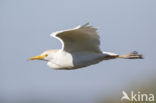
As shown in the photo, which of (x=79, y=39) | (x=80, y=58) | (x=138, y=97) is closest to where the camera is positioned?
(x=79, y=39)

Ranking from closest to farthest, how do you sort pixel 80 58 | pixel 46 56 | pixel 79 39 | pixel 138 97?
pixel 79 39
pixel 80 58
pixel 46 56
pixel 138 97

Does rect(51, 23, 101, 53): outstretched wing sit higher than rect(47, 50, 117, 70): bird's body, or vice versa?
rect(51, 23, 101, 53): outstretched wing

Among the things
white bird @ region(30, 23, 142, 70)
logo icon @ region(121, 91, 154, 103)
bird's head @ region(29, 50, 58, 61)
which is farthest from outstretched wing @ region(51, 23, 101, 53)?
logo icon @ region(121, 91, 154, 103)

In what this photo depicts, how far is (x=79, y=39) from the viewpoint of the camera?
12062 millimetres

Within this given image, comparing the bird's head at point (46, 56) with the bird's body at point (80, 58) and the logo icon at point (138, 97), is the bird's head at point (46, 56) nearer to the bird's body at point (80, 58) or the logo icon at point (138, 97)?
the bird's body at point (80, 58)

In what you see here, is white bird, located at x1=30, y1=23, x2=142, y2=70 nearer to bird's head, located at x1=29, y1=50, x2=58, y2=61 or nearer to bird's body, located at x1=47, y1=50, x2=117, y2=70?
bird's body, located at x1=47, y1=50, x2=117, y2=70

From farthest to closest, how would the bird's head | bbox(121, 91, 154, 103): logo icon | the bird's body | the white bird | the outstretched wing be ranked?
bbox(121, 91, 154, 103): logo icon → the bird's head → the bird's body → the white bird → the outstretched wing

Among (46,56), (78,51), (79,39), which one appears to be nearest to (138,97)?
(46,56)

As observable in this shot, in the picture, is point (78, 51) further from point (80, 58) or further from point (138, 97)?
point (138, 97)

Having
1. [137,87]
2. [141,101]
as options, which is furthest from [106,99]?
[141,101]

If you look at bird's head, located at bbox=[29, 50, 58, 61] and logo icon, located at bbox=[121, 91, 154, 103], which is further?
logo icon, located at bbox=[121, 91, 154, 103]

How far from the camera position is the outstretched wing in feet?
38.8

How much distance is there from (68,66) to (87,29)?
88 cm

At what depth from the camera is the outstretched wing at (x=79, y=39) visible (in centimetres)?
1183
